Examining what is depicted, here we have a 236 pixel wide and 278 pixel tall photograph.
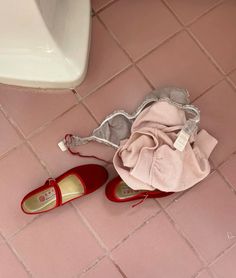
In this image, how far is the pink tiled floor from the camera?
3.65 feet

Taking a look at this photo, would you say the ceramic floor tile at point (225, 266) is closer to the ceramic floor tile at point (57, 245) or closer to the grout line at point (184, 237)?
the grout line at point (184, 237)

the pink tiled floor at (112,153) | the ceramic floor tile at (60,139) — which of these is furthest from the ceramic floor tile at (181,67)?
the ceramic floor tile at (60,139)

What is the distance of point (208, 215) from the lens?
44.6 inches

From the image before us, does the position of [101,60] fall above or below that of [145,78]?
above

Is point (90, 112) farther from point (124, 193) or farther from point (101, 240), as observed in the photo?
point (101, 240)

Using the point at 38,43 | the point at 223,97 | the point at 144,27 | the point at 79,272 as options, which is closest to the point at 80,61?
the point at 38,43

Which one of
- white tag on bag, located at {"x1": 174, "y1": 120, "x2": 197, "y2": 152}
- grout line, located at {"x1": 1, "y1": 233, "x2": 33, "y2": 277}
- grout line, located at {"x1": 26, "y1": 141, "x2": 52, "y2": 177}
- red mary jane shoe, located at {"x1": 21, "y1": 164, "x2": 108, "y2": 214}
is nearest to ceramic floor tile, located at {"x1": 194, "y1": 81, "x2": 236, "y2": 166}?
white tag on bag, located at {"x1": 174, "y1": 120, "x2": 197, "y2": 152}

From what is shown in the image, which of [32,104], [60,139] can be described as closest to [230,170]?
[60,139]

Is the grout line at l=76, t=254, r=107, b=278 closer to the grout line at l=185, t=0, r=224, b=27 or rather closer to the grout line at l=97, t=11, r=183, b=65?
the grout line at l=97, t=11, r=183, b=65

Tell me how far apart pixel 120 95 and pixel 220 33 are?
1.09ft

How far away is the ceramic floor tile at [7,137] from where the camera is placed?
45.3 inches

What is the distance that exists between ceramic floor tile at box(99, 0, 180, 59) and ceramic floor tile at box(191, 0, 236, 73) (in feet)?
0.24

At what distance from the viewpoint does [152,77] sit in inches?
47.0

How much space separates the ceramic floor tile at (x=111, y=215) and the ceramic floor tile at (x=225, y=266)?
8.0 inches
